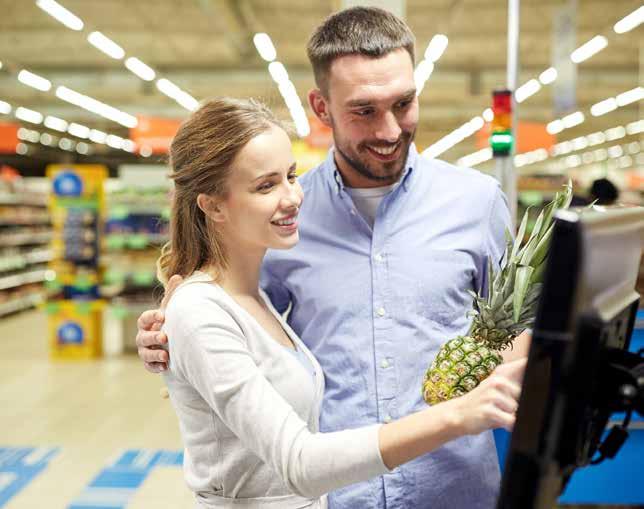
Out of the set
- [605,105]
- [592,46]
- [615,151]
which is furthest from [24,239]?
[615,151]

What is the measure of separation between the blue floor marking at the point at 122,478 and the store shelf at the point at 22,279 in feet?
32.2

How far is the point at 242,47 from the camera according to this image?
16688mm

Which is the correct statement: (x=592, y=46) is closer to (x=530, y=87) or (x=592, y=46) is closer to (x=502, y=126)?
(x=530, y=87)

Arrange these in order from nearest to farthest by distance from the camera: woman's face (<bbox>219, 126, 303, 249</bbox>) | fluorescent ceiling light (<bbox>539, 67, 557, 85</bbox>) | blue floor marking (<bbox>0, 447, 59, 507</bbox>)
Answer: woman's face (<bbox>219, 126, 303, 249</bbox>) < blue floor marking (<bbox>0, 447, 59, 507</bbox>) < fluorescent ceiling light (<bbox>539, 67, 557, 85</bbox>)

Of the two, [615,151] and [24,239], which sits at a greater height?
[615,151]

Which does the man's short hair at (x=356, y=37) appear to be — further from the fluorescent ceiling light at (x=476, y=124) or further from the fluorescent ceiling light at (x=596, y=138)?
the fluorescent ceiling light at (x=596, y=138)

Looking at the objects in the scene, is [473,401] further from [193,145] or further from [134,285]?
[134,285]

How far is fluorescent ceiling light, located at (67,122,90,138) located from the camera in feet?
84.6

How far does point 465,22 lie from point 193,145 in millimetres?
14696

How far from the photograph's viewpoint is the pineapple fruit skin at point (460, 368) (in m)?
1.44

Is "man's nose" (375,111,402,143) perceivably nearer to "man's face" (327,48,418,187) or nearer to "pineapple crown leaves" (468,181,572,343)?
"man's face" (327,48,418,187)

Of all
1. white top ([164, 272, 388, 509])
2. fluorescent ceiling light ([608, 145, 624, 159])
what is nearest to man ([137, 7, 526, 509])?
white top ([164, 272, 388, 509])

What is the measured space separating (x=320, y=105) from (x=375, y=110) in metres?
0.27

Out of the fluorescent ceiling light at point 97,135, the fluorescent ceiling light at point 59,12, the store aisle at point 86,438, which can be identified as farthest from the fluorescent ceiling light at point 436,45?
the fluorescent ceiling light at point 97,135
